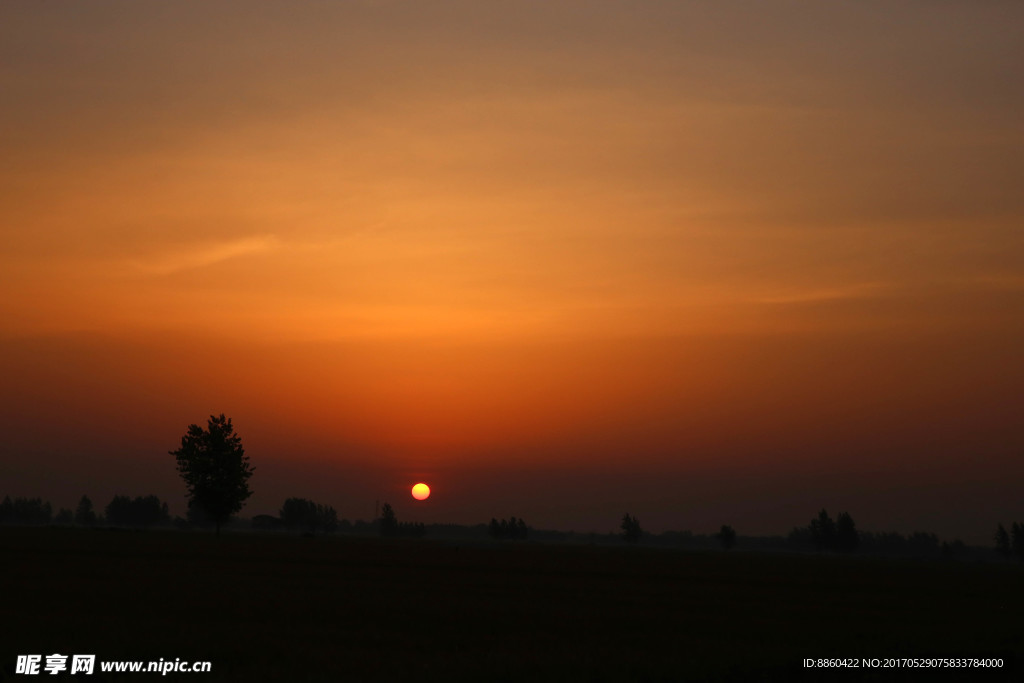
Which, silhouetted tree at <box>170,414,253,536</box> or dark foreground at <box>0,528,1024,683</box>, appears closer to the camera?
dark foreground at <box>0,528,1024,683</box>

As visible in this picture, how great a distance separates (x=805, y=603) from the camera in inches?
1881

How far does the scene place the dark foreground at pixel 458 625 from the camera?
23.2 m

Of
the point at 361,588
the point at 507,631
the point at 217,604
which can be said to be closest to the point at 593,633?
the point at 507,631

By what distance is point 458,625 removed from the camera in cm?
3222

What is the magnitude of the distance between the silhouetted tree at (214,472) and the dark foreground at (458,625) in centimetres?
6422

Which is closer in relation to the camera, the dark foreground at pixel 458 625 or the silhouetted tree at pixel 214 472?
the dark foreground at pixel 458 625

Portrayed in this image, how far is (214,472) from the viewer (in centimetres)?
12175

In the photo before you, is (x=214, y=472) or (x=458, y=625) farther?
(x=214, y=472)

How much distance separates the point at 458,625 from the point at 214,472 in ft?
318

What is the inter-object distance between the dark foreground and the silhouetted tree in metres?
64.2

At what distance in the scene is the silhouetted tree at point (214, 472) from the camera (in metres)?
121

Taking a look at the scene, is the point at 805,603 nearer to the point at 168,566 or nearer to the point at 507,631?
the point at 507,631

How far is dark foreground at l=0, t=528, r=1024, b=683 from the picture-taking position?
23.2 metres

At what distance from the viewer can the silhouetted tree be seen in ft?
396
